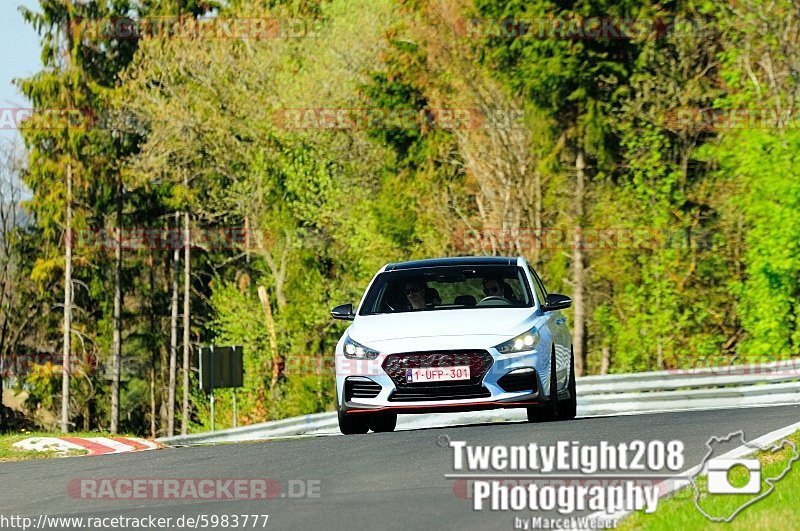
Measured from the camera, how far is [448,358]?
51.0 feet

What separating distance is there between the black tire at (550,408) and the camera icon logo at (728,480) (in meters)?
4.98

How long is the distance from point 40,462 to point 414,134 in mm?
36602

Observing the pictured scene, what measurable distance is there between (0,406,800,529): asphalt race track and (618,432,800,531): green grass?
83cm

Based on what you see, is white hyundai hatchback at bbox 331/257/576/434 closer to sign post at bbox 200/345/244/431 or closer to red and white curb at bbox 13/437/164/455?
red and white curb at bbox 13/437/164/455

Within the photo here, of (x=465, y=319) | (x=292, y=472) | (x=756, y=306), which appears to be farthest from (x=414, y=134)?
(x=292, y=472)

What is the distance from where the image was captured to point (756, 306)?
4000cm

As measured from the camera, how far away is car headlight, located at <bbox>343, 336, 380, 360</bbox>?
1570 centimetres

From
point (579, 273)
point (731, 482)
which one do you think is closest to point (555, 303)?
point (731, 482)

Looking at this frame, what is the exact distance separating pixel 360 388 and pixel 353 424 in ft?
2.83

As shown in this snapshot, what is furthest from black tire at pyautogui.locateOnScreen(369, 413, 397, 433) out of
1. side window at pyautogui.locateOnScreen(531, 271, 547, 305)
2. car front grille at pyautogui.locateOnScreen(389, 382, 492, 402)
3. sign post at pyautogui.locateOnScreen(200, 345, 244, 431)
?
sign post at pyautogui.locateOnScreen(200, 345, 244, 431)

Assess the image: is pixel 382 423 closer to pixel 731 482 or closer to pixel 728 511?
pixel 731 482

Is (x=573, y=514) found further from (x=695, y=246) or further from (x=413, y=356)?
(x=695, y=246)

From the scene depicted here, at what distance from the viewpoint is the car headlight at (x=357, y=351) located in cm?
1570

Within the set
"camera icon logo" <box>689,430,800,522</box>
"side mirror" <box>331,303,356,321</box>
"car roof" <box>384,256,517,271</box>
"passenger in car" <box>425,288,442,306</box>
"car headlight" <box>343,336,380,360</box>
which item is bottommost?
"camera icon logo" <box>689,430,800,522</box>
